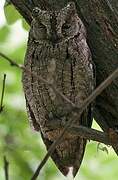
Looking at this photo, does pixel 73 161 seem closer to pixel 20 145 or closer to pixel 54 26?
pixel 20 145

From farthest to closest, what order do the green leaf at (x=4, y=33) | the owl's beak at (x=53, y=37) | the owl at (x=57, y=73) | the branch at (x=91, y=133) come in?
the green leaf at (x=4, y=33)
the owl's beak at (x=53, y=37)
the owl at (x=57, y=73)
the branch at (x=91, y=133)

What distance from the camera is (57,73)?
337 cm

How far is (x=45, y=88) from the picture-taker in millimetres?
3447

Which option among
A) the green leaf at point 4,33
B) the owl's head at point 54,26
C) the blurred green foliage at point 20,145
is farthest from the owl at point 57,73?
the green leaf at point 4,33

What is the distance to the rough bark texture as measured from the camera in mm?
3150

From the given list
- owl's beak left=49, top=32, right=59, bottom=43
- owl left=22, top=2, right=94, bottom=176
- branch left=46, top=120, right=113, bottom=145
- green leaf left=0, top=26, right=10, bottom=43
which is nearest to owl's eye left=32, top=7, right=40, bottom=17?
owl left=22, top=2, right=94, bottom=176

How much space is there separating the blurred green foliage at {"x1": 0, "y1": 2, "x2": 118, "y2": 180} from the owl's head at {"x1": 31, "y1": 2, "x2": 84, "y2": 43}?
380 millimetres

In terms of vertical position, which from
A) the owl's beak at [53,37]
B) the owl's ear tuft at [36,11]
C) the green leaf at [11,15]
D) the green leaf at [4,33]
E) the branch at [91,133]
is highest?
the owl's ear tuft at [36,11]

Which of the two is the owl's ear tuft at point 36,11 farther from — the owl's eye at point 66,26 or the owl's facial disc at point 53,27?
the owl's eye at point 66,26

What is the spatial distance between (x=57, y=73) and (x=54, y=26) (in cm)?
32

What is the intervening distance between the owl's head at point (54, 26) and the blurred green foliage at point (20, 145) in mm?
380

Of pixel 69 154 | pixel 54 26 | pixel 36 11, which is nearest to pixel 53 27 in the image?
pixel 54 26

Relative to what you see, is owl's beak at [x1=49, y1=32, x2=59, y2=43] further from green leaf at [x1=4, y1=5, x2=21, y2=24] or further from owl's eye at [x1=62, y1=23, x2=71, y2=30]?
green leaf at [x1=4, y1=5, x2=21, y2=24]

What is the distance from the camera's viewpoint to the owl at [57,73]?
10.9 ft
